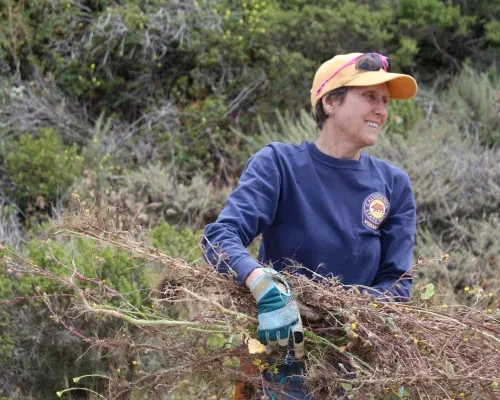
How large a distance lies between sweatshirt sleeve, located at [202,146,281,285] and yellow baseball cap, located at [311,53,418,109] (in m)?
0.34

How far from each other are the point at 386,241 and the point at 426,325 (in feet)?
1.86

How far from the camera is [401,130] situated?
7.05 m

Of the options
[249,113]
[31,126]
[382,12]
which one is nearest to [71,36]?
[31,126]

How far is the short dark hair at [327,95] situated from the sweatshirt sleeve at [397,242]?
0.36 m

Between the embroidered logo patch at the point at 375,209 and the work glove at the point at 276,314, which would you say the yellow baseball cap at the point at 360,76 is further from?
the work glove at the point at 276,314

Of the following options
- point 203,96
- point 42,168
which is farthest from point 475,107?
point 42,168

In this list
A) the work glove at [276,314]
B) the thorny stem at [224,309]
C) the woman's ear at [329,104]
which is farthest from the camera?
the woman's ear at [329,104]

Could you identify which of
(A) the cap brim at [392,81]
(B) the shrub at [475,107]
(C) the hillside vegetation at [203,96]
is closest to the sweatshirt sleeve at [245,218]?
(A) the cap brim at [392,81]

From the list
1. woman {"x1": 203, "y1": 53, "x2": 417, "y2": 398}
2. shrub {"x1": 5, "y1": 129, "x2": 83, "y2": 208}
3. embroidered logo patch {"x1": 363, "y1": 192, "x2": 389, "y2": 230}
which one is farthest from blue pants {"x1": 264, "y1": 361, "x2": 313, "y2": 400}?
shrub {"x1": 5, "y1": 129, "x2": 83, "y2": 208}

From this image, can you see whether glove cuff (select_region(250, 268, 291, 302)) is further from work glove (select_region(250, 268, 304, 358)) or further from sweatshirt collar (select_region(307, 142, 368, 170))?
sweatshirt collar (select_region(307, 142, 368, 170))

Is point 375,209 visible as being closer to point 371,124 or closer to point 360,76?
point 371,124

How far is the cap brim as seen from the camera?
292 centimetres

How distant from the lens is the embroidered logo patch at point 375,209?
9.53 ft

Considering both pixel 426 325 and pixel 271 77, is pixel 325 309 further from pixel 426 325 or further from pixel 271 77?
pixel 271 77
